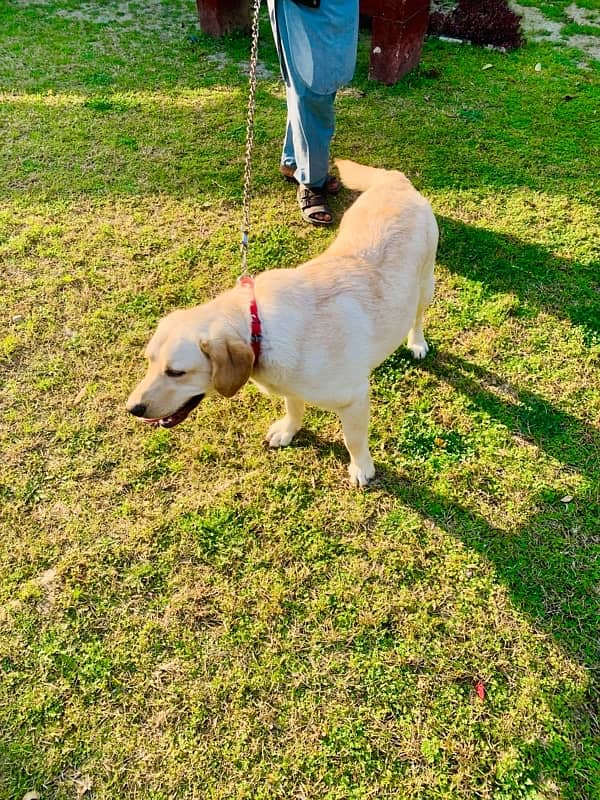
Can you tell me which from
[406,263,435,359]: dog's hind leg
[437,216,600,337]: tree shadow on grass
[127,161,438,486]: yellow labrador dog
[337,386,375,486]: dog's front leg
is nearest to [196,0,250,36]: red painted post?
[437,216,600,337]: tree shadow on grass

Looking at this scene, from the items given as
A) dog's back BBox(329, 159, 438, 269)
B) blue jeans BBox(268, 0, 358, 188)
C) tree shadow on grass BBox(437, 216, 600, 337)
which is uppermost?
blue jeans BBox(268, 0, 358, 188)

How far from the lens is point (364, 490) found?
3.44 metres

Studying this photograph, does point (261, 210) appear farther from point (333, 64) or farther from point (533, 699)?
point (533, 699)

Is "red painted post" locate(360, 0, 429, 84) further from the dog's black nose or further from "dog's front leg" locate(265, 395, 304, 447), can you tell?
the dog's black nose

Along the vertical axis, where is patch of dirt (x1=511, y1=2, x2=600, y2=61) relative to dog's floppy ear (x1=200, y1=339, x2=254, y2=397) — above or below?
above

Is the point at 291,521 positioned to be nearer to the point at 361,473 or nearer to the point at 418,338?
the point at 361,473

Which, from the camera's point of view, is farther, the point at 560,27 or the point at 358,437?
A: the point at 560,27

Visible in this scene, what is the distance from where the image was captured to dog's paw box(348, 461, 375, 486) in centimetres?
341

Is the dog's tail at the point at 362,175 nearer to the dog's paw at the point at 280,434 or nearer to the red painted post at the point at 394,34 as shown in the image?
the dog's paw at the point at 280,434

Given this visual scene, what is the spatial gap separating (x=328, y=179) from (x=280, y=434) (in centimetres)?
310

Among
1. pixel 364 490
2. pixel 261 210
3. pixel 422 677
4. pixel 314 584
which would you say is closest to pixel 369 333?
pixel 364 490

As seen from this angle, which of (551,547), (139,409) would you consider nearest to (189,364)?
(139,409)

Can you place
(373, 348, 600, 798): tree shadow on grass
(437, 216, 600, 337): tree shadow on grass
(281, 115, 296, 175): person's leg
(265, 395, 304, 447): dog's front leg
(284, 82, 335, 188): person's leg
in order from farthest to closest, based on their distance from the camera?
1. (281, 115, 296, 175): person's leg
2. (284, 82, 335, 188): person's leg
3. (437, 216, 600, 337): tree shadow on grass
4. (265, 395, 304, 447): dog's front leg
5. (373, 348, 600, 798): tree shadow on grass

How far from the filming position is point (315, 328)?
2.71 m
